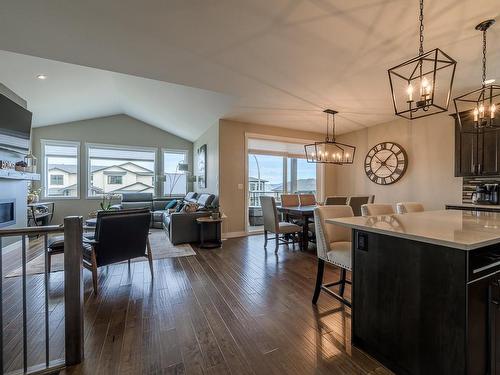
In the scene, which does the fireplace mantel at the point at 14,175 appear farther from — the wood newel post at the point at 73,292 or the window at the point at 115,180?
the wood newel post at the point at 73,292

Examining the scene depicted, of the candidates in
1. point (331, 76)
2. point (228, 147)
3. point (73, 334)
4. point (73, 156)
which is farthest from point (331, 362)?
point (73, 156)

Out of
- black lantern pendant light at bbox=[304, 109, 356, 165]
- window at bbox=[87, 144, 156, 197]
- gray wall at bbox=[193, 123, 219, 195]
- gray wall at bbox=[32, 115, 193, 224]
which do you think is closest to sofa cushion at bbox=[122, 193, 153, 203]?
window at bbox=[87, 144, 156, 197]

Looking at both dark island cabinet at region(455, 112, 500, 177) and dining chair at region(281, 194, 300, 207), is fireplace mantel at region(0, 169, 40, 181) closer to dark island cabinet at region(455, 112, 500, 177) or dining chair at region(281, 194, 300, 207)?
dining chair at region(281, 194, 300, 207)

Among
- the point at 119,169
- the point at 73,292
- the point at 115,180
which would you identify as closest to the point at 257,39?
the point at 73,292

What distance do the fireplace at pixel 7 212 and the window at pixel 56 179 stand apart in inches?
113

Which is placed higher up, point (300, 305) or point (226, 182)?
point (226, 182)

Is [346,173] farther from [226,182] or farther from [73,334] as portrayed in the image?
[73,334]

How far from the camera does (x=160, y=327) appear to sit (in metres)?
1.91

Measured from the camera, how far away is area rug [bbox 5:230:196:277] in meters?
3.15

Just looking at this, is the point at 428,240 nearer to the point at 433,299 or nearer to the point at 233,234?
the point at 433,299

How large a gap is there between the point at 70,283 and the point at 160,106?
4.92 meters

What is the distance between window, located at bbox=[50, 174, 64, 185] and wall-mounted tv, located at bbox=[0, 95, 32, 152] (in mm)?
2509

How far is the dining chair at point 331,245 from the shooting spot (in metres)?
2.08

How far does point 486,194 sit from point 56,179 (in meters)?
9.72
